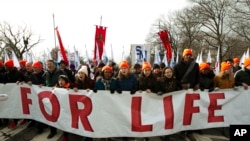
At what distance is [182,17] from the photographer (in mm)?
51750

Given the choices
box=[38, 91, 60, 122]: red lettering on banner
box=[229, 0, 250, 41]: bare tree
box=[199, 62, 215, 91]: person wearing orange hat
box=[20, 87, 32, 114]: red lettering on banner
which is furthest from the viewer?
box=[229, 0, 250, 41]: bare tree

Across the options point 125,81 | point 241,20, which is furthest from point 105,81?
point 241,20

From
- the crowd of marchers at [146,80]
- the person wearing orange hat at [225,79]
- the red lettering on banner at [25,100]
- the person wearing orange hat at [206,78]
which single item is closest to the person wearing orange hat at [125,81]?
the crowd of marchers at [146,80]

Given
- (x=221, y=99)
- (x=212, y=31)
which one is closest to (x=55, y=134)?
(x=221, y=99)

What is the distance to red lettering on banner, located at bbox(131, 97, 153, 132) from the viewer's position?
263 inches

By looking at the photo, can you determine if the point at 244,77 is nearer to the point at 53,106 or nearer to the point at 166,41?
the point at 53,106

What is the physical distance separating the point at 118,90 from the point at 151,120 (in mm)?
903

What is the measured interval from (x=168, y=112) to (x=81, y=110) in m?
1.77

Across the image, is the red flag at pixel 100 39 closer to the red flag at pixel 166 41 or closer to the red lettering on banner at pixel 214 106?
the red flag at pixel 166 41

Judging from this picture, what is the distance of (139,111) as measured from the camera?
22.0ft

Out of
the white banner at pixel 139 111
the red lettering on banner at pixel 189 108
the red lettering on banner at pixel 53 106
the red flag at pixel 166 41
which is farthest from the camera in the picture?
the red flag at pixel 166 41

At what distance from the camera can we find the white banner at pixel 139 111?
668cm

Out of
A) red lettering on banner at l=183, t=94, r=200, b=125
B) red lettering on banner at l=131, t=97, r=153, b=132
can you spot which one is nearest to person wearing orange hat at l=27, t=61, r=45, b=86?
red lettering on banner at l=131, t=97, r=153, b=132

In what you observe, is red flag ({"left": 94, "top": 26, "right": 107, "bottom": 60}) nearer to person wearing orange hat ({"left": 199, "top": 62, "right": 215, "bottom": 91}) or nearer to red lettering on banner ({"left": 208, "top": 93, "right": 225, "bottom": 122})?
person wearing orange hat ({"left": 199, "top": 62, "right": 215, "bottom": 91})
